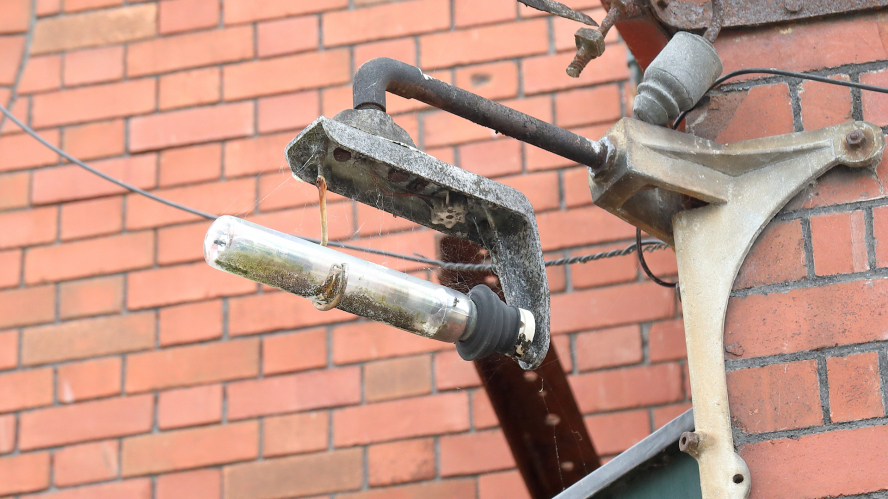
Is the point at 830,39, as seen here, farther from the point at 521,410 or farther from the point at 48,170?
the point at 48,170

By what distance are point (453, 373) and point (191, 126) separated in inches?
36.8

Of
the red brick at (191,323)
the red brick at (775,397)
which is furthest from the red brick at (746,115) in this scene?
the red brick at (191,323)

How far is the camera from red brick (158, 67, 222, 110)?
263 centimetres

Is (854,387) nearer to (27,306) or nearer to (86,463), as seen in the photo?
(86,463)

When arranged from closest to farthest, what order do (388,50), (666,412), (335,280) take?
(335,280)
(666,412)
(388,50)

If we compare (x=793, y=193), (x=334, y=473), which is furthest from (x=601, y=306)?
(x=793, y=193)

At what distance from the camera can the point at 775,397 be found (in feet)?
4.66

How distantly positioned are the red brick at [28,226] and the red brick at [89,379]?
1.13 feet

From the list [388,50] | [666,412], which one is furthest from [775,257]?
[388,50]

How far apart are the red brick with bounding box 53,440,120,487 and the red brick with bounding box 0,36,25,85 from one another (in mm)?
999

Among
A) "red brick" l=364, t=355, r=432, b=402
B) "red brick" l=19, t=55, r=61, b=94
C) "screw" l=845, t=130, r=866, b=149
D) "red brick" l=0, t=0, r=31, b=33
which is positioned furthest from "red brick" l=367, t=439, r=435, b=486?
"red brick" l=0, t=0, r=31, b=33

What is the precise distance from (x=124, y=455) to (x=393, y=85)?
143 centimetres

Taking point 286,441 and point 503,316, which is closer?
point 503,316

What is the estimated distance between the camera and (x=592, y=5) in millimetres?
2557
